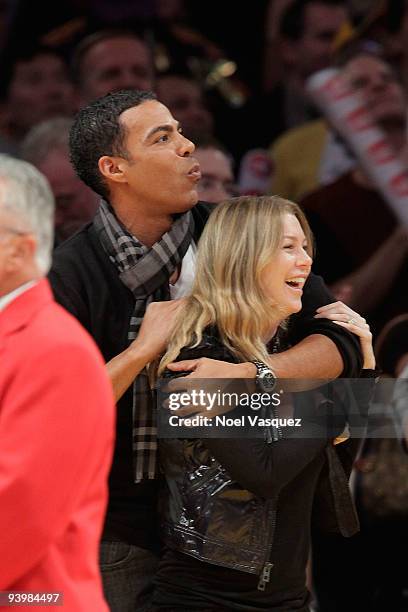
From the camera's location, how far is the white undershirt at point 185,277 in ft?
8.70

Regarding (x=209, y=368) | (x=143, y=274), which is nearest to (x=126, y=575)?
(x=209, y=368)

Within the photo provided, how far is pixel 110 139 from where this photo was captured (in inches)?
105

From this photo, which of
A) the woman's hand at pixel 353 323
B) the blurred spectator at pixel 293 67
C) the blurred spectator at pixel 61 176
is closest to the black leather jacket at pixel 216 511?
the woman's hand at pixel 353 323

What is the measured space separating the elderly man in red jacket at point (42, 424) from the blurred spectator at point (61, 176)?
144 centimetres

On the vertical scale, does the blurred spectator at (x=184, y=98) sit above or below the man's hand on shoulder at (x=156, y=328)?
below

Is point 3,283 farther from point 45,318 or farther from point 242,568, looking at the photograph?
point 242,568

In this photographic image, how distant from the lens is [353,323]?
260 cm

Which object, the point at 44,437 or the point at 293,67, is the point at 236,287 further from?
the point at 293,67

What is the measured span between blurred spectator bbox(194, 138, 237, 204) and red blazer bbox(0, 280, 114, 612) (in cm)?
148

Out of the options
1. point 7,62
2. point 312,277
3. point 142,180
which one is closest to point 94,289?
point 142,180

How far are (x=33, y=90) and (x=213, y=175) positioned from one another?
5.06 ft

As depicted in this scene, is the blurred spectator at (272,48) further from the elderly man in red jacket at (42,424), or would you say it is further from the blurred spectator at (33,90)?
the elderly man in red jacket at (42,424)

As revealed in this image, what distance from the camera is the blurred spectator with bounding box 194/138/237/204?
3.40m

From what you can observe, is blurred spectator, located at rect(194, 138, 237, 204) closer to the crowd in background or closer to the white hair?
the crowd in background
